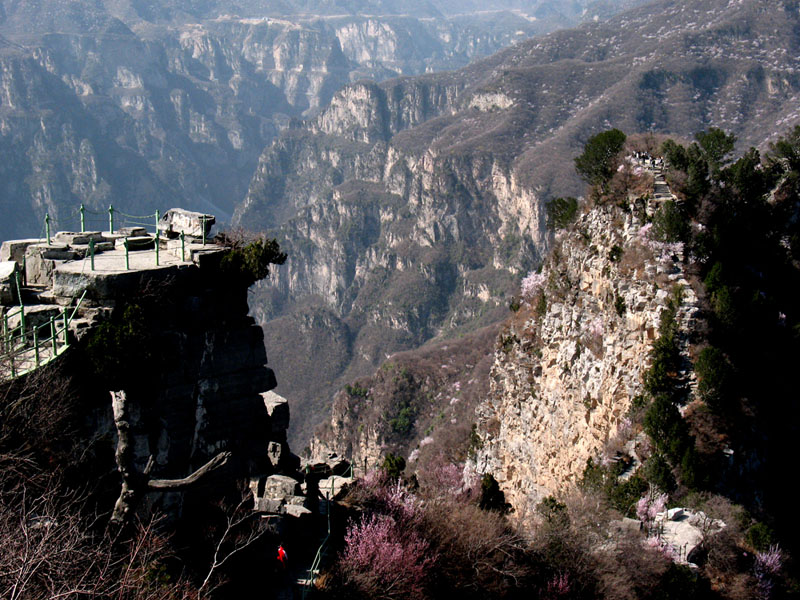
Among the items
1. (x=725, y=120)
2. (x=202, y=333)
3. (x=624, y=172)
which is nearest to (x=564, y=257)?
(x=624, y=172)

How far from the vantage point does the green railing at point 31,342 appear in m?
16.7

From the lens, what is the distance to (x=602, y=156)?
37781 mm

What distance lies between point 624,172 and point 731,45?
181256mm

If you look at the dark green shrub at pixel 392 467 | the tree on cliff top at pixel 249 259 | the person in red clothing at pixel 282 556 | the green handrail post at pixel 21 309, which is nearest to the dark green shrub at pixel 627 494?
the dark green shrub at pixel 392 467

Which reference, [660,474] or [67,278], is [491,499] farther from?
[67,278]

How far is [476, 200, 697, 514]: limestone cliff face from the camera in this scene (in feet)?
99.3

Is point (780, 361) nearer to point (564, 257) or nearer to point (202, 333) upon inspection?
point (564, 257)

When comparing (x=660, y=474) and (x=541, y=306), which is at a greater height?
(x=541, y=306)

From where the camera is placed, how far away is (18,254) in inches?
791

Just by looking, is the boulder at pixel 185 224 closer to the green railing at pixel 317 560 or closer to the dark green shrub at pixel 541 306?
the green railing at pixel 317 560

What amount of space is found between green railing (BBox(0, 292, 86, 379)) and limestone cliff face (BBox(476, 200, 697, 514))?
20.7 meters

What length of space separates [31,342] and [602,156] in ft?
93.9

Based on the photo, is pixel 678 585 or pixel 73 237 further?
pixel 678 585

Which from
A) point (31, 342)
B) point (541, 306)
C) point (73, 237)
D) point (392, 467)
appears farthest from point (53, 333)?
point (541, 306)
